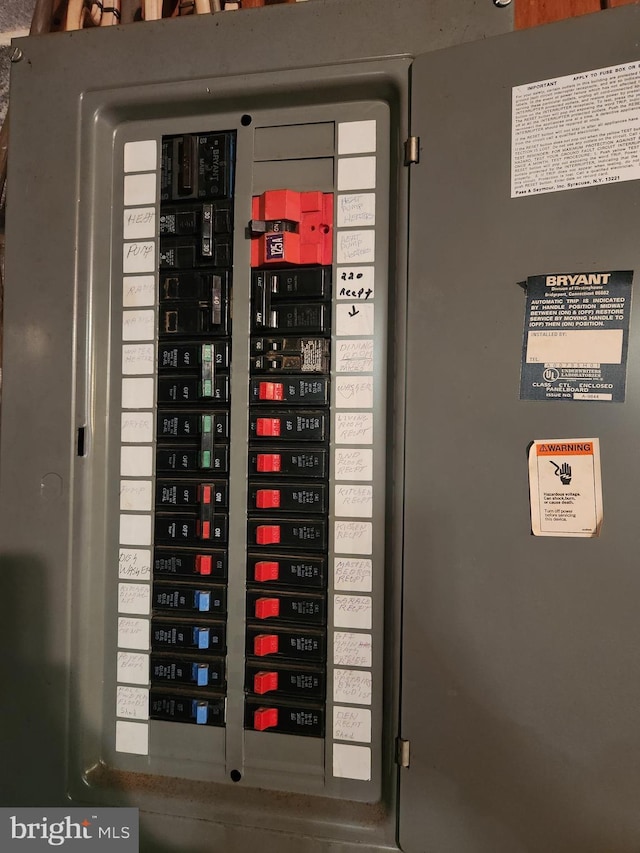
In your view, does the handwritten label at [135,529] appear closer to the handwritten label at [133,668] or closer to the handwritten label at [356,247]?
the handwritten label at [133,668]

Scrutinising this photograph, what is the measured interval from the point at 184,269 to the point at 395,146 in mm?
377

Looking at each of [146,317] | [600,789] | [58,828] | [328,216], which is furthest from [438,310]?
[58,828]

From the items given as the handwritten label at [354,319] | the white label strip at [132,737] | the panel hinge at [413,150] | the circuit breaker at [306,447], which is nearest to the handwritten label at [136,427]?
the circuit breaker at [306,447]

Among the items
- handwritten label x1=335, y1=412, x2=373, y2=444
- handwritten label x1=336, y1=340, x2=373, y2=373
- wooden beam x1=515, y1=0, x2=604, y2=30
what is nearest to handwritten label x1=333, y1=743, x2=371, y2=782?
handwritten label x1=335, y1=412, x2=373, y2=444

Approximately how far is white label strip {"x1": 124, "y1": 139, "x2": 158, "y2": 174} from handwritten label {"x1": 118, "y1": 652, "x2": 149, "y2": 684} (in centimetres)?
79

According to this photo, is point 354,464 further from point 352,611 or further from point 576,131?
point 576,131

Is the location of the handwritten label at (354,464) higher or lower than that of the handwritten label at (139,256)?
lower

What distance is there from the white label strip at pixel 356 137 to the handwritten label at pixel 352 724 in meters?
0.83

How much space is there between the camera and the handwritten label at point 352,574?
1019 mm

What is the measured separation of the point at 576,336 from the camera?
90 centimetres

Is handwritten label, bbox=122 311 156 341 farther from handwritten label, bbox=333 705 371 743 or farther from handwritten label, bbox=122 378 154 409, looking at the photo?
handwritten label, bbox=333 705 371 743

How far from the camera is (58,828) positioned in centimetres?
106
